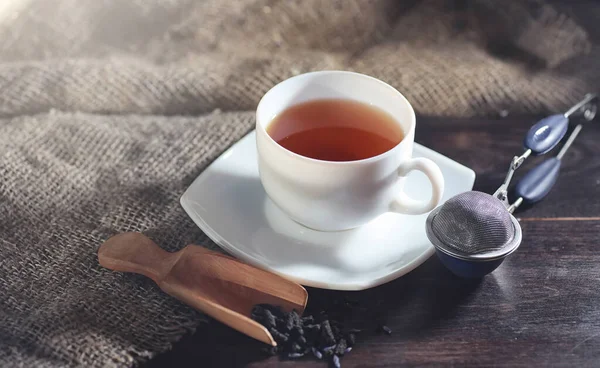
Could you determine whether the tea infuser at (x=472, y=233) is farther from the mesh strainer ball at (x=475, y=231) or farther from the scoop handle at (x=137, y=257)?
the scoop handle at (x=137, y=257)

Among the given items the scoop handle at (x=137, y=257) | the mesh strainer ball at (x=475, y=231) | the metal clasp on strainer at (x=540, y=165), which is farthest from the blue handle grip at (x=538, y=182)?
the scoop handle at (x=137, y=257)

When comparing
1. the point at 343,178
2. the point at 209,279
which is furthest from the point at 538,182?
the point at 209,279

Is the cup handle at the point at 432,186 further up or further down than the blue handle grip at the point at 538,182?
further up

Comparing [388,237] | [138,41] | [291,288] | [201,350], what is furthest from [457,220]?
[138,41]

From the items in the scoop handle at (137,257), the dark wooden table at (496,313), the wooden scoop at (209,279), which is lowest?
the dark wooden table at (496,313)

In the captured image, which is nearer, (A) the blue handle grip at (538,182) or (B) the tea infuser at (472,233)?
(B) the tea infuser at (472,233)

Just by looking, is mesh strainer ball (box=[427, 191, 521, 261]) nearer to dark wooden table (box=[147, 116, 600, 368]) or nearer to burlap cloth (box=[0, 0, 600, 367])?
dark wooden table (box=[147, 116, 600, 368])

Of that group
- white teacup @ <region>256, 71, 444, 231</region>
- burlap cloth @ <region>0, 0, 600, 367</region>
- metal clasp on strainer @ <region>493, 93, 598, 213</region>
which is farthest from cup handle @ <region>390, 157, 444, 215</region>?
burlap cloth @ <region>0, 0, 600, 367</region>
